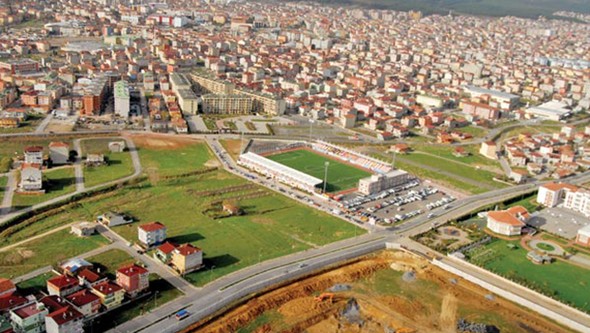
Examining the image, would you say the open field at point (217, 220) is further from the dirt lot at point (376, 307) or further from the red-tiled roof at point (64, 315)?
the red-tiled roof at point (64, 315)

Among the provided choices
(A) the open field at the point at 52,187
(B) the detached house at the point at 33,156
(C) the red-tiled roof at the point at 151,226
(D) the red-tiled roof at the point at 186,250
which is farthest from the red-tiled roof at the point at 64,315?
(B) the detached house at the point at 33,156

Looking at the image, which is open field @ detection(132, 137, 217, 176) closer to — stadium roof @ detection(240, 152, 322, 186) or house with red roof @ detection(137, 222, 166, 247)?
stadium roof @ detection(240, 152, 322, 186)

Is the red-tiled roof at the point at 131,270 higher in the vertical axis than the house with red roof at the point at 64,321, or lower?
higher

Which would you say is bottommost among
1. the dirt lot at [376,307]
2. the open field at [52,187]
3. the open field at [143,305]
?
the dirt lot at [376,307]

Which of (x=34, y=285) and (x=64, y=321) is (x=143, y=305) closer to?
(x=64, y=321)

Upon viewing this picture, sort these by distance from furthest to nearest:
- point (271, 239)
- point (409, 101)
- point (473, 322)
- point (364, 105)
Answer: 1. point (409, 101)
2. point (364, 105)
3. point (271, 239)
4. point (473, 322)

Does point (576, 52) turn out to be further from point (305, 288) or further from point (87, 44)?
point (305, 288)

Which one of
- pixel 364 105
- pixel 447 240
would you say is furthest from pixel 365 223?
pixel 364 105
